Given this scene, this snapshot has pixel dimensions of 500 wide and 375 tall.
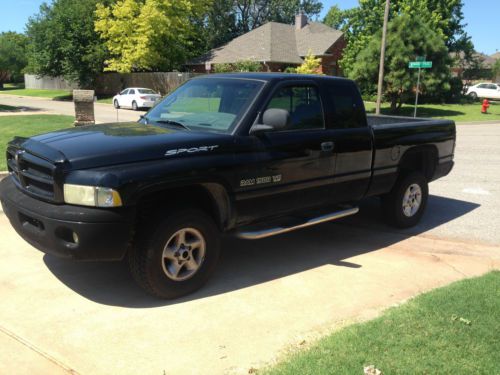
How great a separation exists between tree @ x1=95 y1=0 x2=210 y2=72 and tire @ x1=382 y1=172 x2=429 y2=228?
34028mm

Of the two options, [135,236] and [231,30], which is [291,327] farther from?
[231,30]

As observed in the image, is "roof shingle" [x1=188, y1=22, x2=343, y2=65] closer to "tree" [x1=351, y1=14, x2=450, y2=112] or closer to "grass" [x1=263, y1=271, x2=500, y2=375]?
"tree" [x1=351, y1=14, x2=450, y2=112]

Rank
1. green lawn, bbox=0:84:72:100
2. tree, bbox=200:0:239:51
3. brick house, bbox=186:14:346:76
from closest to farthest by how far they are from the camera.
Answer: brick house, bbox=186:14:346:76 < green lawn, bbox=0:84:72:100 < tree, bbox=200:0:239:51

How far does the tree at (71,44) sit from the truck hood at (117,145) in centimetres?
4020

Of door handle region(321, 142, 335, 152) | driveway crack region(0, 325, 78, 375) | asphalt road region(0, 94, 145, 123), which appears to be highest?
door handle region(321, 142, 335, 152)

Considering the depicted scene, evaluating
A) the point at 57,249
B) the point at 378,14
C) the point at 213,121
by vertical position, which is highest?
the point at 378,14

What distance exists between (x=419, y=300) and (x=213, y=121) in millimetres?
2416

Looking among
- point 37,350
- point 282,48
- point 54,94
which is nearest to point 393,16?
point 282,48

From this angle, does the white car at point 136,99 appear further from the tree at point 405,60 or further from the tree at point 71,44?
the tree at point 71,44

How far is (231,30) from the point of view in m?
71.9

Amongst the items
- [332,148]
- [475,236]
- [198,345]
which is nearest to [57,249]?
[198,345]

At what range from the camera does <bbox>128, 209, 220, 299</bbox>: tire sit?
3.95 m

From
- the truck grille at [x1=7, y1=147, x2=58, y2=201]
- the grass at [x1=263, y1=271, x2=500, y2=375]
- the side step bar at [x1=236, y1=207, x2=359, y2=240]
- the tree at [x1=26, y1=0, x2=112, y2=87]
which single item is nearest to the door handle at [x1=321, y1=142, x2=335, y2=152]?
the side step bar at [x1=236, y1=207, x2=359, y2=240]

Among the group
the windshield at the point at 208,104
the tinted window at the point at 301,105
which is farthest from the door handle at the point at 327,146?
Result: the windshield at the point at 208,104
